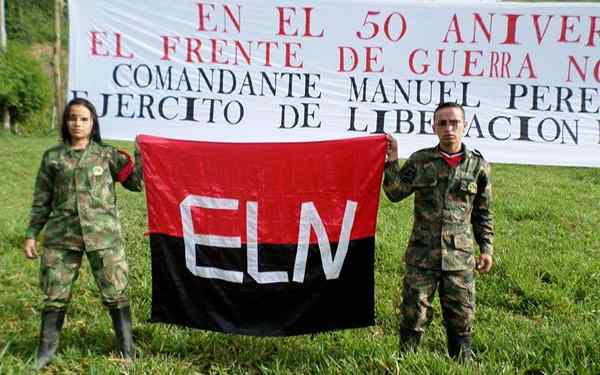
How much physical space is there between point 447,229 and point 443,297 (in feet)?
1.31

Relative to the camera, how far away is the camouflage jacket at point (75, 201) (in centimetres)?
341

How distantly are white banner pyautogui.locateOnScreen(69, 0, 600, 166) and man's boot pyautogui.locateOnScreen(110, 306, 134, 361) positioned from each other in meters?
1.25

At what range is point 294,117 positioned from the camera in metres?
4.13

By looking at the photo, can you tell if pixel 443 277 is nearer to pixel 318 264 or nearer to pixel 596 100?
pixel 318 264

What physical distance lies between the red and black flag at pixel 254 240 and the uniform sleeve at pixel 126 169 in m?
0.06

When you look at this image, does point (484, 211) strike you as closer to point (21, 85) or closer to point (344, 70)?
point (344, 70)

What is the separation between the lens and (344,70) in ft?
13.5

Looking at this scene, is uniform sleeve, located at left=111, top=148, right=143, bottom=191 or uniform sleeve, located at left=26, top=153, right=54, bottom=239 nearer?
uniform sleeve, located at left=26, top=153, right=54, bottom=239

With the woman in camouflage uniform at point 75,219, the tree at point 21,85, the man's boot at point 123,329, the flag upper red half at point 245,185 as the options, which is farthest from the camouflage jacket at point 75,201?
the tree at point 21,85

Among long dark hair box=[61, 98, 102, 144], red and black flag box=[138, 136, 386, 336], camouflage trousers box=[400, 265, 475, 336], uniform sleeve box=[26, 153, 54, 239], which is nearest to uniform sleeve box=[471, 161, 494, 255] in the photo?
camouflage trousers box=[400, 265, 475, 336]

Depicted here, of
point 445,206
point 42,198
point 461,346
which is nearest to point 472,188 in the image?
point 445,206

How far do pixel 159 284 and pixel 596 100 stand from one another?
3226mm

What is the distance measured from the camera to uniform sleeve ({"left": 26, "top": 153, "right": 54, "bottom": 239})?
3449 millimetres

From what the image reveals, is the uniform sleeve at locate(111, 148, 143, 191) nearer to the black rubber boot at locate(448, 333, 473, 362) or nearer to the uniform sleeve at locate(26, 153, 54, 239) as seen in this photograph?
the uniform sleeve at locate(26, 153, 54, 239)
